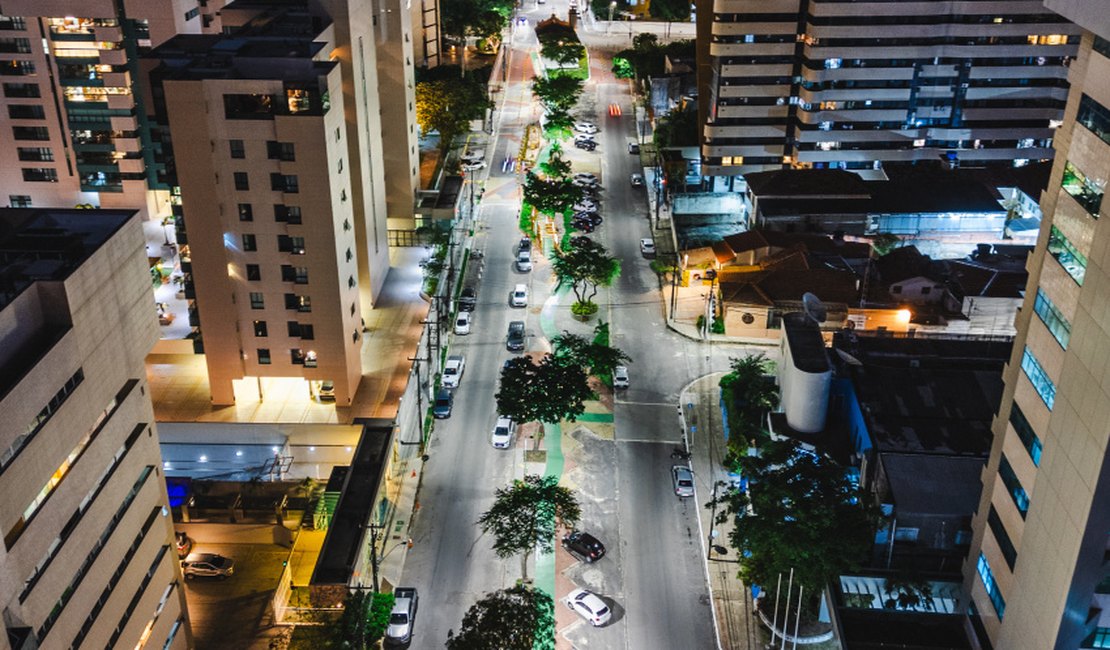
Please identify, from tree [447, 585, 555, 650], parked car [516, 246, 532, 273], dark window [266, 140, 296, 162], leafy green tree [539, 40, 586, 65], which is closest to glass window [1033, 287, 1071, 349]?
tree [447, 585, 555, 650]

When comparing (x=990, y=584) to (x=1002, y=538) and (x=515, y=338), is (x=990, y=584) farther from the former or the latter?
(x=515, y=338)

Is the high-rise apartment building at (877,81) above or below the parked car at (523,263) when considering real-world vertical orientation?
above

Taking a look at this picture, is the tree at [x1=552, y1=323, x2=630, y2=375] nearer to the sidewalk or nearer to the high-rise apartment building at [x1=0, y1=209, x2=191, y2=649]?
the sidewalk

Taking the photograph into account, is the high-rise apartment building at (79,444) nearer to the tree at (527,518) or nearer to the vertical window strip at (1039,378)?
the tree at (527,518)

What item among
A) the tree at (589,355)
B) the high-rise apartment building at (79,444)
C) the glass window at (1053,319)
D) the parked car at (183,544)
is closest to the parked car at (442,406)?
the tree at (589,355)

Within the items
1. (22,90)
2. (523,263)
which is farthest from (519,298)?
(22,90)

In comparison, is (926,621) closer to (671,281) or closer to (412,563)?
(412,563)
